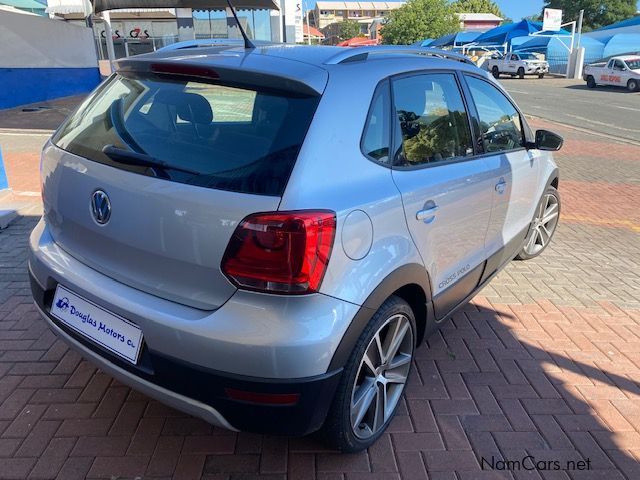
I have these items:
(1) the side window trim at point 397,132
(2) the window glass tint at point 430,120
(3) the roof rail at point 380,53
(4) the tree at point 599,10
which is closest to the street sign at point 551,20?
(4) the tree at point 599,10

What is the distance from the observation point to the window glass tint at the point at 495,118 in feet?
10.5

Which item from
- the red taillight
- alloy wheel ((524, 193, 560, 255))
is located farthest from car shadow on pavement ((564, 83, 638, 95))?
the red taillight

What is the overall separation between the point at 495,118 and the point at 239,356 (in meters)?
2.40

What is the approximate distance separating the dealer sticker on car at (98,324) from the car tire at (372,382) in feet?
2.64

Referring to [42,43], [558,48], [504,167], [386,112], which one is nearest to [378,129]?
[386,112]

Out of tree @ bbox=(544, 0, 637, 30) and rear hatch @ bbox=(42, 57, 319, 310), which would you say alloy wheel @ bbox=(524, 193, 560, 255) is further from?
tree @ bbox=(544, 0, 637, 30)

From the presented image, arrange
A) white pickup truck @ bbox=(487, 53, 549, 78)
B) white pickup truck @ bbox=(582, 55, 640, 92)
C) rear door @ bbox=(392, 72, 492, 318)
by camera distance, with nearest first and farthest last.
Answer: rear door @ bbox=(392, 72, 492, 318) < white pickup truck @ bbox=(582, 55, 640, 92) < white pickup truck @ bbox=(487, 53, 549, 78)

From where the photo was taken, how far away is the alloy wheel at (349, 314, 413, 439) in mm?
2279

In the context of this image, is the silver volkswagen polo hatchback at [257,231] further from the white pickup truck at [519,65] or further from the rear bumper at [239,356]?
the white pickup truck at [519,65]

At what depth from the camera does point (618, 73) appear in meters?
27.5

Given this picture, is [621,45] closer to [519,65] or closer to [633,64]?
[519,65]

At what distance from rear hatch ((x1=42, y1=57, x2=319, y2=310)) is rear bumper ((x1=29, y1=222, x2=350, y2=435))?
0.26 ft

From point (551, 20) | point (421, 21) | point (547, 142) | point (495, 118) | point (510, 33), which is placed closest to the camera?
point (495, 118)

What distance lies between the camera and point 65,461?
2283 mm
